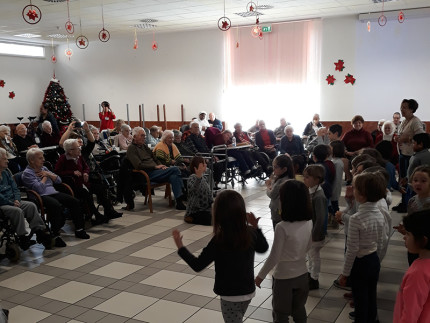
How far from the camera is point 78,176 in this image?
5160 millimetres

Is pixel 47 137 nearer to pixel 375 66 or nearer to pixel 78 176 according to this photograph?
pixel 78 176

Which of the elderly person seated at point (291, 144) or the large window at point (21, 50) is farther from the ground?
the large window at point (21, 50)

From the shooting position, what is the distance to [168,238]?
4855 millimetres

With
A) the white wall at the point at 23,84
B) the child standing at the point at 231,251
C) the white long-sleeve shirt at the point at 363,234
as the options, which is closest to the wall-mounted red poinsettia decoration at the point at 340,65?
the white long-sleeve shirt at the point at 363,234

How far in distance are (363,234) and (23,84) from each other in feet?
47.1

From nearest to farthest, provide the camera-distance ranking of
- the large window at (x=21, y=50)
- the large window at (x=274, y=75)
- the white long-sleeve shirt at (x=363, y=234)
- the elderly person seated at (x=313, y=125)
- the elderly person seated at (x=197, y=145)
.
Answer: the white long-sleeve shirt at (x=363, y=234) → the elderly person seated at (x=197, y=145) → the elderly person seated at (x=313, y=125) → the large window at (x=274, y=75) → the large window at (x=21, y=50)

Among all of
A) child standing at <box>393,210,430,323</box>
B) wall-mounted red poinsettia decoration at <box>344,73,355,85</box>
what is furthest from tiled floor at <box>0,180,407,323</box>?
wall-mounted red poinsettia decoration at <box>344,73,355,85</box>

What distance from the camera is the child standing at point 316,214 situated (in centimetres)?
309

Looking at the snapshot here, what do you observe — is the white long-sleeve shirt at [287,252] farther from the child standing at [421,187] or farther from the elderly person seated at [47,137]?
the elderly person seated at [47,137]

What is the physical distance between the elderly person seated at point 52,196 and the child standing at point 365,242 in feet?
10.9

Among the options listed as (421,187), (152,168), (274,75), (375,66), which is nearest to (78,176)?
(152,168)

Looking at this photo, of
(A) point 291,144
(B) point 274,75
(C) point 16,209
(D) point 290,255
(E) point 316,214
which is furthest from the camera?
(B) point 274,75

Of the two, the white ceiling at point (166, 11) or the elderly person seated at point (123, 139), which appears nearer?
the elderly person seated at point (123, 139)

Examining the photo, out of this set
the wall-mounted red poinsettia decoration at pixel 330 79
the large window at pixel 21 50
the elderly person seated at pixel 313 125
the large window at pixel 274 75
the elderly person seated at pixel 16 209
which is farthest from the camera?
the large window at pixel 21 50
